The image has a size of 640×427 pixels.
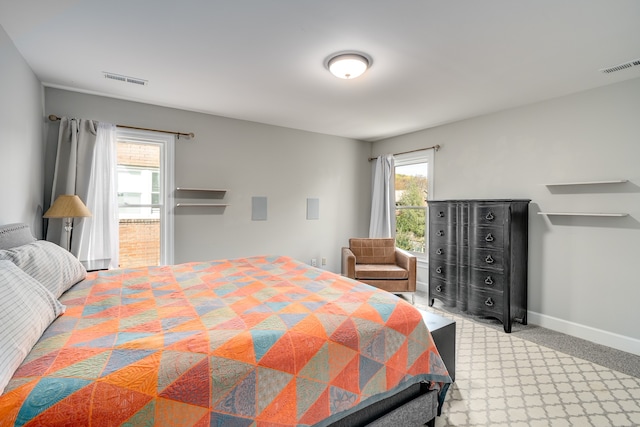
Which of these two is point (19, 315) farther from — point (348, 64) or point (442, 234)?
point (442, 234)

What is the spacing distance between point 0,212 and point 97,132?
1461mm

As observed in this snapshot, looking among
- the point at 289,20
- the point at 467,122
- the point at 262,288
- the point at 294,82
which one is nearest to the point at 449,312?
the point at 467,122

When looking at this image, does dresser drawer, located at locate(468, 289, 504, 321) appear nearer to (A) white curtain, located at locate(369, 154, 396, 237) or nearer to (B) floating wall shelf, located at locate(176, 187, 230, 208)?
(A) white curtain, located at locate(369, 154, 396, 237)

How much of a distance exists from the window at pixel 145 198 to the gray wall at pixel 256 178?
123 millimetres

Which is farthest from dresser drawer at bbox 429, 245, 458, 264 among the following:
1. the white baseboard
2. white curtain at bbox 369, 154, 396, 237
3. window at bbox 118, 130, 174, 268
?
window at bbox 118, 130, 174, 268

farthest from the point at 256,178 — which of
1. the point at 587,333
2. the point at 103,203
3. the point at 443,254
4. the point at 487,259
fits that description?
the point at 587,333

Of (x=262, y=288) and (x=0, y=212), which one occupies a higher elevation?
(x=0, y=212)

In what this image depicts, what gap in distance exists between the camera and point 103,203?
3.39 meters

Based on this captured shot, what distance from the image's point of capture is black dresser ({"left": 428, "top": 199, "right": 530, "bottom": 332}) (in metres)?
3.29

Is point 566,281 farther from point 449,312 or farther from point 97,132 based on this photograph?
point 97,132

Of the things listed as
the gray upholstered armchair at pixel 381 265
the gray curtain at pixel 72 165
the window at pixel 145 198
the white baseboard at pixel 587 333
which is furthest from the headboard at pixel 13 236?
the white baseboard at pixel 587 333

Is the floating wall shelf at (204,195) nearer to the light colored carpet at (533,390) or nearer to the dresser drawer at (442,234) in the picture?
the dresser drawer at (442,234)

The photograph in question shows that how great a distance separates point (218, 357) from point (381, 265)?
3.56 metres

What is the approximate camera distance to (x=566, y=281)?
3.27 m
